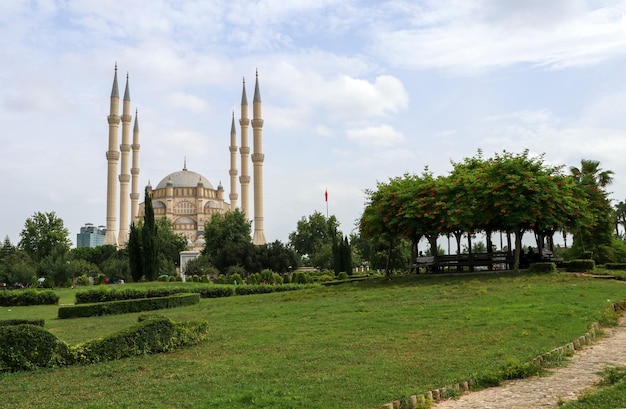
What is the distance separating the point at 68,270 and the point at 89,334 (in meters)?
30.9

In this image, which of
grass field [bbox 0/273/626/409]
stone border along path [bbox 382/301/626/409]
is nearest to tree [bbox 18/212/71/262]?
grass field [bbox 0/273/626/409]

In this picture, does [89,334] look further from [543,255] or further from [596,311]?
[543,255]

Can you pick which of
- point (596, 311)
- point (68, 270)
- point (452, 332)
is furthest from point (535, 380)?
point (68, 270)

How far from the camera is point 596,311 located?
12.2 metres

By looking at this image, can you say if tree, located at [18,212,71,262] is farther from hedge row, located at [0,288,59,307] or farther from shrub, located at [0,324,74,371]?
shrub, located at [0,324,74,371]

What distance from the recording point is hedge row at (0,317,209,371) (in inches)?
354

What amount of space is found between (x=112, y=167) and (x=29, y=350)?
194 ft

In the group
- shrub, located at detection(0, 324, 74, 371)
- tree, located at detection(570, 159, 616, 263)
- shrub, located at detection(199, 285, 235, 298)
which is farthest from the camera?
tree, located at detection(570, 159, 616, 263)

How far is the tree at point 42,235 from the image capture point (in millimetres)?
57500

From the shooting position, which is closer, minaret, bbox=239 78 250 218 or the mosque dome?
minaret, bbox=239 78 250 218

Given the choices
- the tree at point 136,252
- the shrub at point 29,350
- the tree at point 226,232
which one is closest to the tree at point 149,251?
the tree at point 136,252

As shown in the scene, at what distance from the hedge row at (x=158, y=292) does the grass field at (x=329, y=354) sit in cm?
729

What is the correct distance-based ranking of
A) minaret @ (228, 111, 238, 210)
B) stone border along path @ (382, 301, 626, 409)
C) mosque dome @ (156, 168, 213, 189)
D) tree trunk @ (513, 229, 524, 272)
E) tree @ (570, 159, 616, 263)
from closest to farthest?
stone border along path @ (382, 301, 626, 409) → tree trunk @ (513, 229, 524, 272) → tree @ (570, 159, 616, 263) → minaret @ (228, 111, 238, 210) → mosque dome @ (156, 168, 213, 189)

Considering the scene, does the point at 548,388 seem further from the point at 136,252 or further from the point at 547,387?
the point at 136,252
